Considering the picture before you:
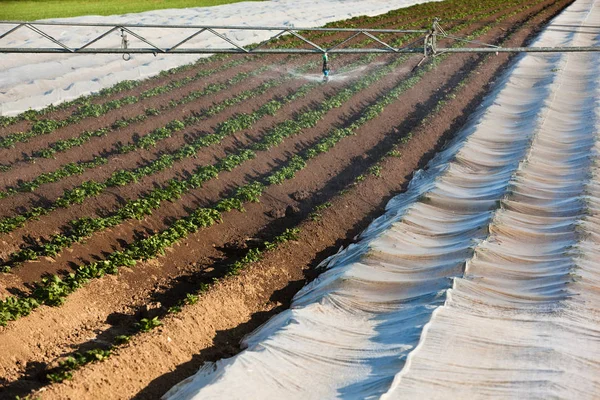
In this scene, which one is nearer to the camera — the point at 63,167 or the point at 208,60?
the point at 63,167

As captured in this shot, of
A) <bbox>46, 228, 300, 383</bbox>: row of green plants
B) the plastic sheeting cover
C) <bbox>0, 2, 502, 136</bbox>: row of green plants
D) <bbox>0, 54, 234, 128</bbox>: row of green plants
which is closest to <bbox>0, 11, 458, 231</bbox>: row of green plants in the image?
<bbox>0, 54, 234, 128</bbox>: row of green plants

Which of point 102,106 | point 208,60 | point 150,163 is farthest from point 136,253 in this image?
point 208,60

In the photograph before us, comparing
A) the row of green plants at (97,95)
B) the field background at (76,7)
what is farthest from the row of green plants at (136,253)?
the field background at (76,7)

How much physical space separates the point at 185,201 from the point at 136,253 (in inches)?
126

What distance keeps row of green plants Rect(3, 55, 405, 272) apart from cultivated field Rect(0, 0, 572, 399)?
6 cm

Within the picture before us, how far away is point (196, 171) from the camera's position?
1905cm

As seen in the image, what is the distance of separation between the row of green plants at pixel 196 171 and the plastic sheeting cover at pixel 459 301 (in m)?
4.00

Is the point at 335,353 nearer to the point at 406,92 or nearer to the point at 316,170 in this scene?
the point at 316,170

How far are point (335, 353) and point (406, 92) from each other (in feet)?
60.3

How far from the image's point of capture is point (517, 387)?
8.78 meters

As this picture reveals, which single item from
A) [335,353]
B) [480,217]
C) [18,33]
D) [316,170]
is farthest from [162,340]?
[18,33]

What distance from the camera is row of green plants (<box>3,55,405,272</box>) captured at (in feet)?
45.8

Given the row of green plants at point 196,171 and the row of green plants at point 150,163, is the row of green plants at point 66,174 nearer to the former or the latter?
the row of green plants at point 150,163

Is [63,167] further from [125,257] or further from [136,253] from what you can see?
[125,257]
